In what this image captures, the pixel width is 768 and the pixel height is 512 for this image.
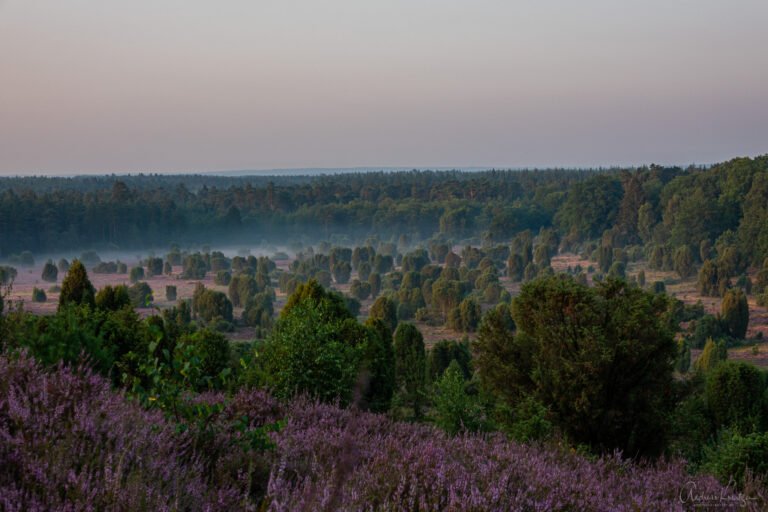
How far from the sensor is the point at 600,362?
19.8 metres

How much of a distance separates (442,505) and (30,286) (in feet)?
362

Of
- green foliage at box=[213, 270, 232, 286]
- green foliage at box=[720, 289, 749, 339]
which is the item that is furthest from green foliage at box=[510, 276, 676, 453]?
green foliage at box=[213, 270, 232, 286]

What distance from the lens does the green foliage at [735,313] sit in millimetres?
61844

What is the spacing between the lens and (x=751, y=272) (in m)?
96.8

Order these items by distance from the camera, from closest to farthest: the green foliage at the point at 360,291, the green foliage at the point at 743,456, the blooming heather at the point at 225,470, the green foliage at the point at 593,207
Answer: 1. the blooming heather at the point at 225,470
2. the green foliage at the point at 743,456
3. the green foliage at the point at 360,291
4. the green foliage at the point at 593,207

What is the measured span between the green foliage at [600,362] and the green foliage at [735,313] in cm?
4497

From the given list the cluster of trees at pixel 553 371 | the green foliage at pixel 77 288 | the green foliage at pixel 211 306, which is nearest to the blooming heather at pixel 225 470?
the cluster of trees at pixel 553 371

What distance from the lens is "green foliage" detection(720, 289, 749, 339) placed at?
61.8m

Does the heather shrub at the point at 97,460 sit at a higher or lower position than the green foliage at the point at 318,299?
higher

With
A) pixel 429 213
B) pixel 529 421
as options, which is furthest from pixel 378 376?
pixel 429 213

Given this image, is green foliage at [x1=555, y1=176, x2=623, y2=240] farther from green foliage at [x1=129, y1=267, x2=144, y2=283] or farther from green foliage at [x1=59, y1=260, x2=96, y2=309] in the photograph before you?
green foliage at [x1=59, y1=260, x2=96, y2=309]

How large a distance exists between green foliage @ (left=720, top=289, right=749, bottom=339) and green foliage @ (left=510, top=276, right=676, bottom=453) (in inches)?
1770

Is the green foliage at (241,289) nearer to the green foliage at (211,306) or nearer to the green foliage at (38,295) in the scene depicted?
the green foliage at (211,306)

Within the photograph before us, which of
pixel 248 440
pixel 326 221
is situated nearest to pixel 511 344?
pixel 248 440
